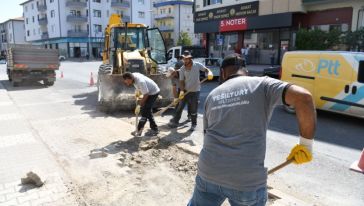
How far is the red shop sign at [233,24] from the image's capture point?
82.5 ft

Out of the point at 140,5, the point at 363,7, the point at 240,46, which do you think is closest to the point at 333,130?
the point at 363,7

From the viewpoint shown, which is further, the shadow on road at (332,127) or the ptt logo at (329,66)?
the ptt logo at (329,66)

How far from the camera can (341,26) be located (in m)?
19.6

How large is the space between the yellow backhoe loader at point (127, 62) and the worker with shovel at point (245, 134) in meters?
7.31

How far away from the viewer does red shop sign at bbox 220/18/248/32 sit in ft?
82.5

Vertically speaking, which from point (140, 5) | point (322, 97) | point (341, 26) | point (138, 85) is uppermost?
point (140, 5)

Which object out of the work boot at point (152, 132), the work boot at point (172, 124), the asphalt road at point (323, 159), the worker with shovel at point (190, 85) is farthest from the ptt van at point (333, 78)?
the work boot at point (152, 132)

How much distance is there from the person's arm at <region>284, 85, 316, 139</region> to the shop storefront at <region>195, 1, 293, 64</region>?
2079cm

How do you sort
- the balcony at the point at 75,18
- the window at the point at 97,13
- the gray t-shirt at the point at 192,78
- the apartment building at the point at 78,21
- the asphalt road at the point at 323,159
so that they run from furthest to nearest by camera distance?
1. the window at the point at 97,13
2. the apartment building at the point at 78,21
3. the balcony at the point at 75,18
4. the gray t-shirt at the point at 192,78
5. the asphalt road at the point at 323,159

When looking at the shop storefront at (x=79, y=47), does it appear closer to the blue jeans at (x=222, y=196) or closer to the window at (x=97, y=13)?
the window at (x=97, y=13)

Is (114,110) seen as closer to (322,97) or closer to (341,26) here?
(322,97)

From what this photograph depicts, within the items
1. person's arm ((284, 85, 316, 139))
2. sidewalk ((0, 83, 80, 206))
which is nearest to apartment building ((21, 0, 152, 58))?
sidewalk ((0, 83, 80, 206))

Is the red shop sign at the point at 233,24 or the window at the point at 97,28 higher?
the window at the point at 97,28

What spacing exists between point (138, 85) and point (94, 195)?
2.84m
